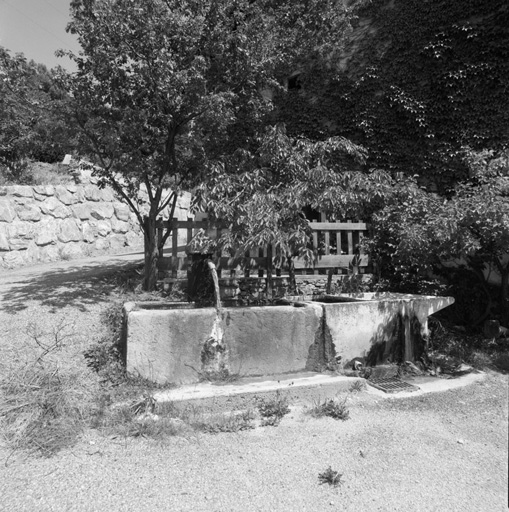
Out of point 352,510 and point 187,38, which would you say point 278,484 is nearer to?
point 352,510

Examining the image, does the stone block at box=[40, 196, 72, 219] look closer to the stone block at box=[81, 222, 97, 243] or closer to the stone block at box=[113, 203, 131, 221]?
the stone block at box=[81, 222, 97, 243]

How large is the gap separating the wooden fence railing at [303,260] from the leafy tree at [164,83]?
0.29 m

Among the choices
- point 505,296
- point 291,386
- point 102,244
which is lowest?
point 291,386

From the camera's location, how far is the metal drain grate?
4.58m

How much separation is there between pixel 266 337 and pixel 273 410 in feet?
3.01

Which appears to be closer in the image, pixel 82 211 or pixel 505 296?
pixel 505 296

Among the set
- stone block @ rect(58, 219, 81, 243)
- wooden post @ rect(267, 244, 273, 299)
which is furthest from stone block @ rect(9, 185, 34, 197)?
wooden post @ rect(267, 244, 273, 299)

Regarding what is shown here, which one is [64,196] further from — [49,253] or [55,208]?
[49,253]

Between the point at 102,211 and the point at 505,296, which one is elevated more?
the point at 102,211

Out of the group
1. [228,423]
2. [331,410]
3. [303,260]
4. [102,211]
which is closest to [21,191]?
[102,211]

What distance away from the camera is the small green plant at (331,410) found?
3.88 m

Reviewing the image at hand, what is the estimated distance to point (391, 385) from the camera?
4.73 metres

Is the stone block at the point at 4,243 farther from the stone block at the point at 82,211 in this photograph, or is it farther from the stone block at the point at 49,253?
the stone block at the point at 82,211

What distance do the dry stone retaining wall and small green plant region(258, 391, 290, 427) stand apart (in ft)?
25.3
